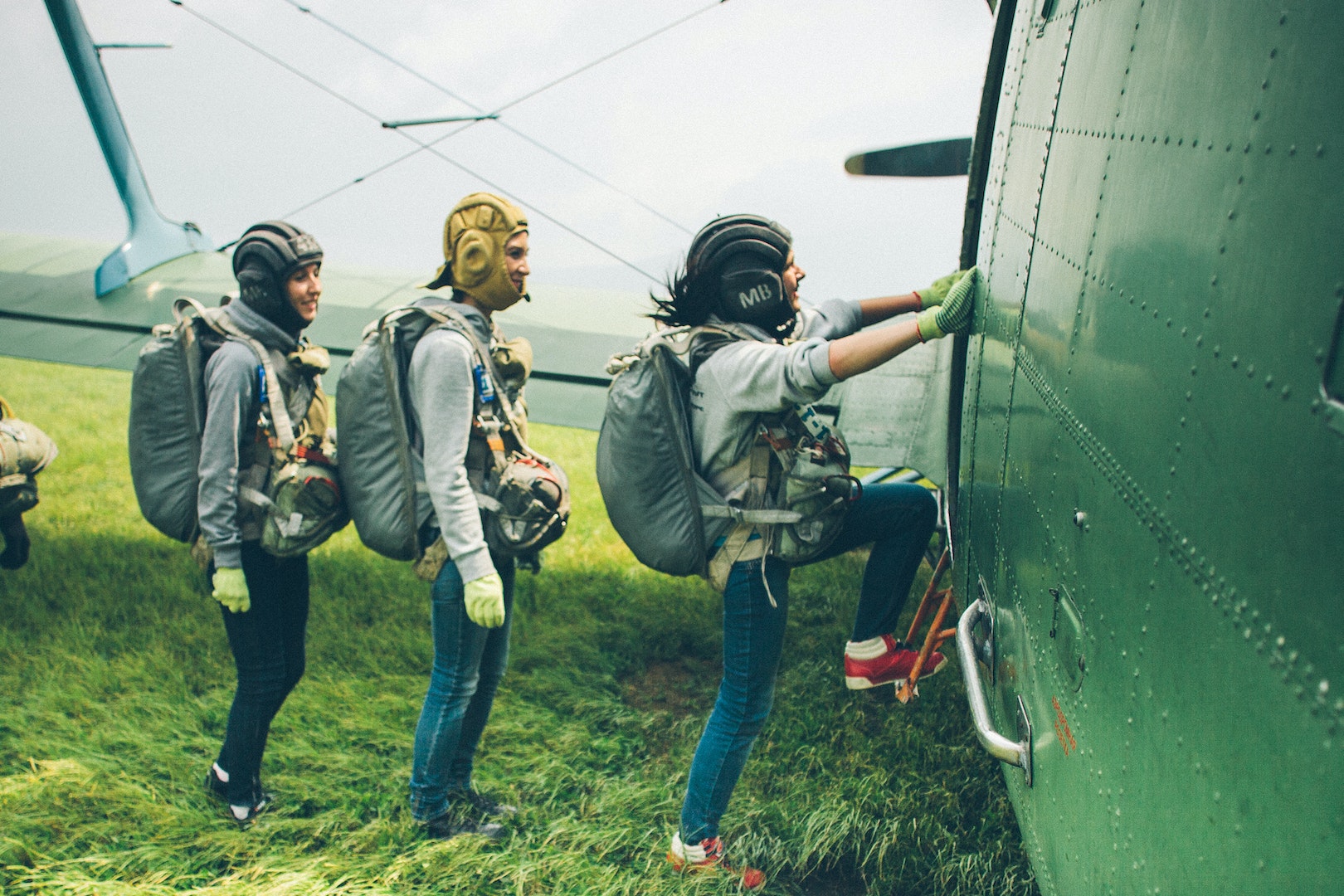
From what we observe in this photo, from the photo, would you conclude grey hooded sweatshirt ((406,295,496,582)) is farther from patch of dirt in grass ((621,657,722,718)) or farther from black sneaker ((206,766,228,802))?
patch of dirt in grass ((621,657,722,718))

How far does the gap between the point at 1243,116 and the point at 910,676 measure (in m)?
2.18

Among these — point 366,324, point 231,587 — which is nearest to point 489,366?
point 231,587

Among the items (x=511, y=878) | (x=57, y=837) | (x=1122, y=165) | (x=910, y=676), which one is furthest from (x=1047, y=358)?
(x=57, y=837)

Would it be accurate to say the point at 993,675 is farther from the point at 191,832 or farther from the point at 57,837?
the point at 57,837

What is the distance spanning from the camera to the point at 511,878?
10.2 feet

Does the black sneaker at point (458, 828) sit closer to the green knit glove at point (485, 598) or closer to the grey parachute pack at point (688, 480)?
the green knit glove at point (485, 598)

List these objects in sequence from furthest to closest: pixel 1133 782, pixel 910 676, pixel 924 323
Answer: pixel 910 676 → pixel 924 323 → pixel 1133 782

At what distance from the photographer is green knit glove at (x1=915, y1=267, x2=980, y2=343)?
2.53m

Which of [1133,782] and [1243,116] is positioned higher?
[1243,116]

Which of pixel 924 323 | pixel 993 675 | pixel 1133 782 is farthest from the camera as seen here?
pixel 924 323

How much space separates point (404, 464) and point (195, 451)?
0.75 metres

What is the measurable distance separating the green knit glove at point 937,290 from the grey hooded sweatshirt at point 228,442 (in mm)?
2148

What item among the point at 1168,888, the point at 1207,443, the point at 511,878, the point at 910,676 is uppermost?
the point at 1207,443

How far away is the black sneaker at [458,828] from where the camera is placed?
10.9 feet
